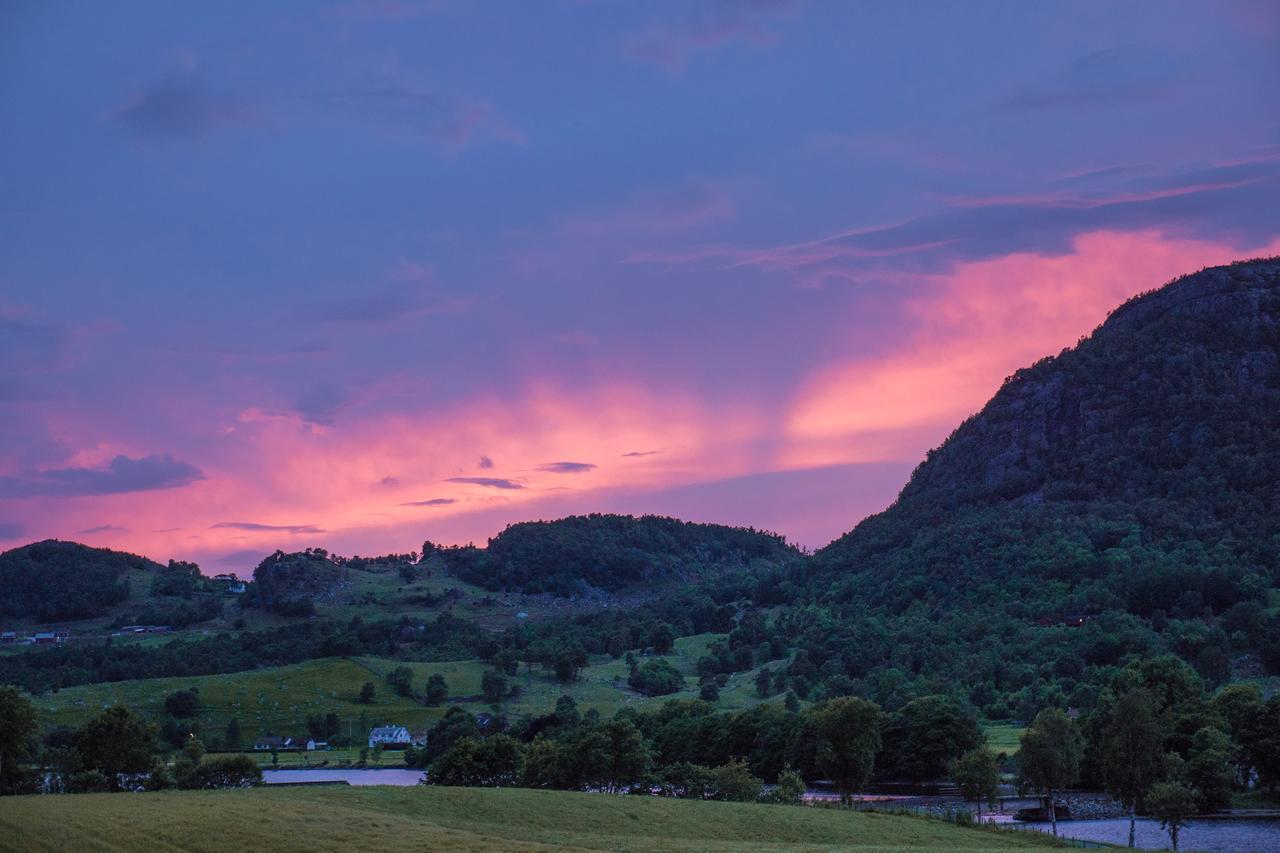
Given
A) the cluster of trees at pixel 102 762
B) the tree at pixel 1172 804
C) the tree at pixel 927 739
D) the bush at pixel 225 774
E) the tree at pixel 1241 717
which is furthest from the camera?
the tree at pixel 927 739

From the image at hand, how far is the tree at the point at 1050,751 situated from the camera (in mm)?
115750

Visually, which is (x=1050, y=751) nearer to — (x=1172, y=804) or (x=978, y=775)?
(x=978, y=775)

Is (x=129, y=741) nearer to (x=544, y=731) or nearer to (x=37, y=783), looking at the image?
(x=37, y=783)

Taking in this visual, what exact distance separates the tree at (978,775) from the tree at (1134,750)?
10139mm

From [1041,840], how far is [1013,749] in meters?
73.5

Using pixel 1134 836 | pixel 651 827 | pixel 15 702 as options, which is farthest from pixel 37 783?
pixel 1134 836

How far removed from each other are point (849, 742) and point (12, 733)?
77.7 m

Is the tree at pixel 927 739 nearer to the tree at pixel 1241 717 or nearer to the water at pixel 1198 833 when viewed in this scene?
the tree at pixel 1241 717

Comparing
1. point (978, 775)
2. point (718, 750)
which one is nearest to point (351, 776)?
point (718, 750)

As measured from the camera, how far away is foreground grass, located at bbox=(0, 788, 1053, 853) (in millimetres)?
72312

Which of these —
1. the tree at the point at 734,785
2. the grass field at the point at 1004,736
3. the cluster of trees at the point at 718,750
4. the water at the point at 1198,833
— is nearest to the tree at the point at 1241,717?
the water at the point at 1198,833

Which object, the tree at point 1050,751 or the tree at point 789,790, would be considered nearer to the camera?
the tree at point 1050,751

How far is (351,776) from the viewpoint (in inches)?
7008

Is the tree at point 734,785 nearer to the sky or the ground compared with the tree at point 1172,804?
nearer to the ground
